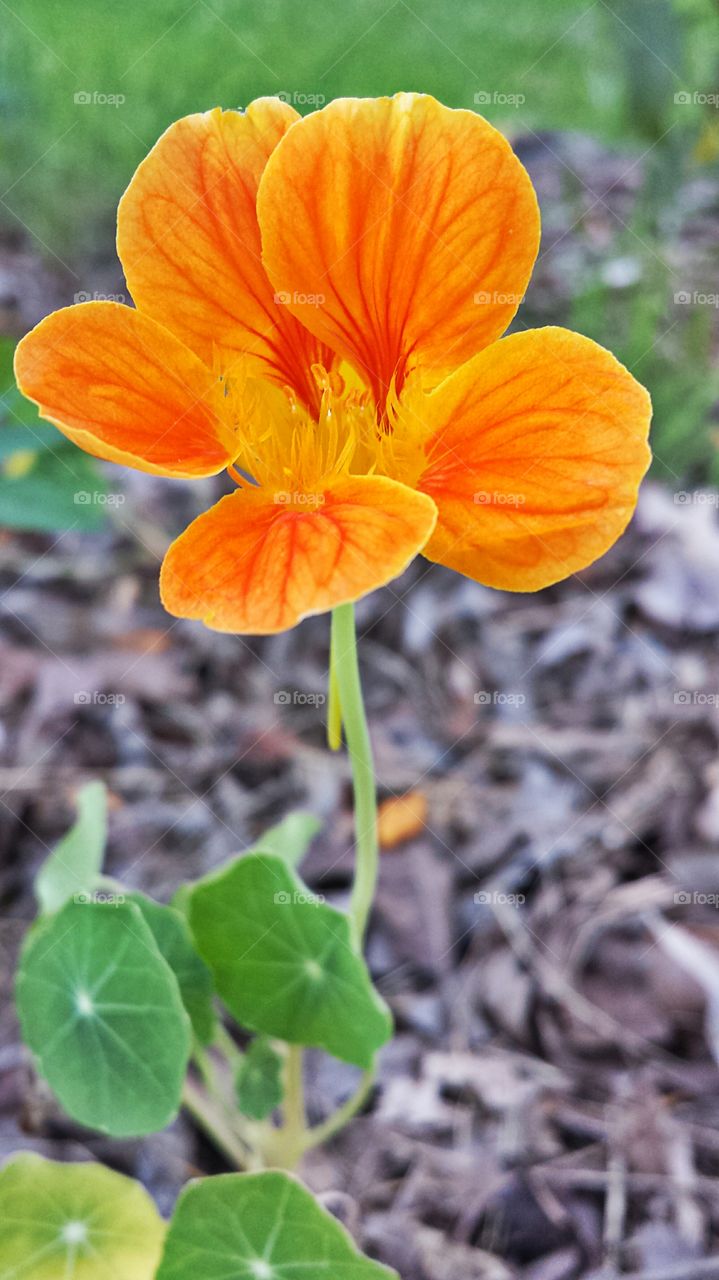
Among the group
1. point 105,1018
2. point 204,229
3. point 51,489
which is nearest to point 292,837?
point 105,1018

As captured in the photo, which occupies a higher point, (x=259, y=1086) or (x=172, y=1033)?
(x=172, y=1033)

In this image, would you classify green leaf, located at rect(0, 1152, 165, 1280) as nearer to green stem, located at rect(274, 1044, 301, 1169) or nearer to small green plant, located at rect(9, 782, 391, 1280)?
small green plant, located at rect(9, 782, 391, 1280)

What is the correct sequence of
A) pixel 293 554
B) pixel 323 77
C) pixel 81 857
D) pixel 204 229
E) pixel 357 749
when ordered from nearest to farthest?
pixel 293 554 → pixel 204 229 → pixel 357 749 → pixel 81 857 → pixel 323 77

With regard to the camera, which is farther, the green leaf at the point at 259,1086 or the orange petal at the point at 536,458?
the green leaf at the point at 259,1086

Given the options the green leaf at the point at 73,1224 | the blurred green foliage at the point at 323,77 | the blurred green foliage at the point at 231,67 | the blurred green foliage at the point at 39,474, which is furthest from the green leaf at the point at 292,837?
the blurred green foliage at the point at 231,67

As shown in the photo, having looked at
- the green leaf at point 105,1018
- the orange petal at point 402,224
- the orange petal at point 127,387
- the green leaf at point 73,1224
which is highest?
the orange petal at point 402,224

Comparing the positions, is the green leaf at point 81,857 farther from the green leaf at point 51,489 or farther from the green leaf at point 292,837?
the green leaf at point 51,489

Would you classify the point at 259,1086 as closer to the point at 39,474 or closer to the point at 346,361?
the point at 346,361
